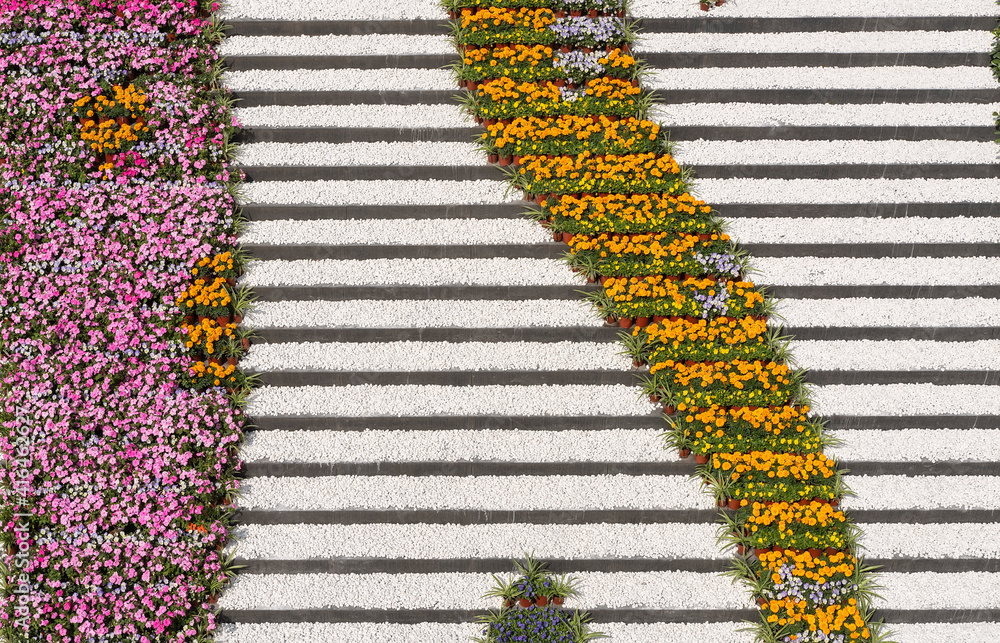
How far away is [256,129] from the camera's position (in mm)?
7961

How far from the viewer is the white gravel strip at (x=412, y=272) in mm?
7441

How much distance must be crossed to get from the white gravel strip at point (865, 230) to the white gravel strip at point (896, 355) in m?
1.09

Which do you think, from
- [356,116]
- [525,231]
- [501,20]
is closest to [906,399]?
[525,231]

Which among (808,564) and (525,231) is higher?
(525,231)

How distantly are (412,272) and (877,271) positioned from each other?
4.70 m

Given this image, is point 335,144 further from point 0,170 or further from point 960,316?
point 960,316

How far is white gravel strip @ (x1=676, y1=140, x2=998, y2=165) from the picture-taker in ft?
26.0

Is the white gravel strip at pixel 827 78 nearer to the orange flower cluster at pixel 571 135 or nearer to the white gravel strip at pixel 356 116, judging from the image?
the orange flower cluster at pixel 571 135

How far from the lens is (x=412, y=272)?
750 centimetres

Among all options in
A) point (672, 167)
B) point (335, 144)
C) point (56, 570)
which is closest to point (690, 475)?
point (672, 167)

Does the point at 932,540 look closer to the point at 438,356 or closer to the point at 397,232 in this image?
the point at 438,356

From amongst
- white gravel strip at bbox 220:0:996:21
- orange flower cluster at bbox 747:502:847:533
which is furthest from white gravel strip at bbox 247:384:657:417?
white gravel strip at bbox 220:0:996:21

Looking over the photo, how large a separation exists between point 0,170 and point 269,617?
5.33m

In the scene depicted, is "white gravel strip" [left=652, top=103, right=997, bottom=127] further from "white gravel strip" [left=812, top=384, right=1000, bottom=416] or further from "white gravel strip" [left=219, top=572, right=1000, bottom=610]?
"white gravel strip" [left=219, top=572, right=1000, bottom=610]
